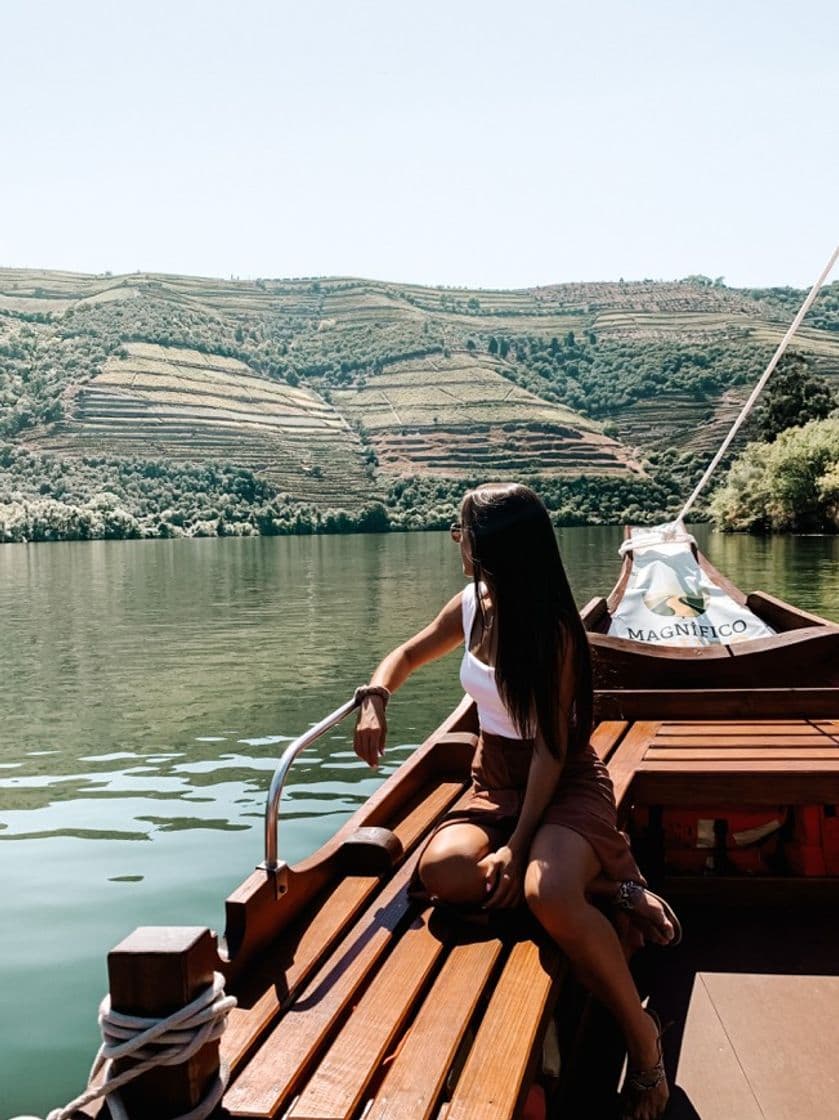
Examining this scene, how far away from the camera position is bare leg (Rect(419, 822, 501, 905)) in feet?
10.0

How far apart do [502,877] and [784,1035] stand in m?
1.13

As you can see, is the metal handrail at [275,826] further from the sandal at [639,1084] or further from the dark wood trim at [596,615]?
the dark wood trim at [596,615]

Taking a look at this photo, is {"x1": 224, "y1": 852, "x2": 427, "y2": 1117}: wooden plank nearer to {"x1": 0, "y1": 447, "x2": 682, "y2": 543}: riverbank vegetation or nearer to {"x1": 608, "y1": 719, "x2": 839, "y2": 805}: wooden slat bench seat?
{"x1": 608, "y1": 719, "x2": 839, "y2": 805}: wooden slat bench seat

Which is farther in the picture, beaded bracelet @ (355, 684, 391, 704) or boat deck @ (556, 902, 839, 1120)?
beaded bracelet @ (355, 684, 391, 704)

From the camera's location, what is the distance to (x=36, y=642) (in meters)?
21.8

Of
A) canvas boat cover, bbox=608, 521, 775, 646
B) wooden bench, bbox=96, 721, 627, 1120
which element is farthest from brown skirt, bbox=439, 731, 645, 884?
canvas boat cover, bbox=608, 521, 775, 646

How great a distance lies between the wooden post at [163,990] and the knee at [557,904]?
979 millimetres

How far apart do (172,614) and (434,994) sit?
81.8ft

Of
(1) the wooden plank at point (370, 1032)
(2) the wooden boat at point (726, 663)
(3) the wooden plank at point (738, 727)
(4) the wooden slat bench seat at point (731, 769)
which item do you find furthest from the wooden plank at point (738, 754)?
(1) the wooden plank at point (370, 1032)

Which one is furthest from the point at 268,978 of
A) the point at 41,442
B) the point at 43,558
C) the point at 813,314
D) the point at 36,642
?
the point at 813,314

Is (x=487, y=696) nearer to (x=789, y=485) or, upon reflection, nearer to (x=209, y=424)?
(x=789, y=485)

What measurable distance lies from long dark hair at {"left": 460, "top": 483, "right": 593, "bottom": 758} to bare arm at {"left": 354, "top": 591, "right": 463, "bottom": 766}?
33 centimetres

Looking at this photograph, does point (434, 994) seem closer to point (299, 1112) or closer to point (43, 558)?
point (299, 1112)

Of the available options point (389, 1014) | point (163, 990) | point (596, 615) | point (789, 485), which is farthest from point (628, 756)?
point (789, 485)
